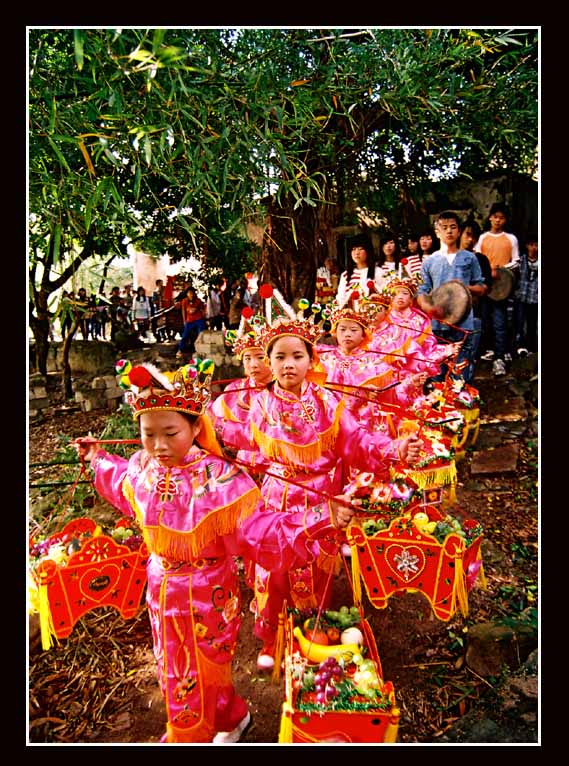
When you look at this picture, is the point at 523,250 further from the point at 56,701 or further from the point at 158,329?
the point at 56,701

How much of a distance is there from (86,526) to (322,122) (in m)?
2.63

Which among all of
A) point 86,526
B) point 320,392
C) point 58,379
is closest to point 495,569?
point 320,392

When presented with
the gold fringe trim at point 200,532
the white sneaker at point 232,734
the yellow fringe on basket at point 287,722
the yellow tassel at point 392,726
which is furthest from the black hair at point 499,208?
the white sneaker at point 232,734

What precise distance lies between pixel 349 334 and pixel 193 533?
249cm

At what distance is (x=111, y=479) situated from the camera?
2.22 meters

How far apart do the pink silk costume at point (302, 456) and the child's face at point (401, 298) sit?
1.79 m

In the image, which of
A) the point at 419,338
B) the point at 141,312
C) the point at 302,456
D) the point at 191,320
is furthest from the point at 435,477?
the point at 141,312

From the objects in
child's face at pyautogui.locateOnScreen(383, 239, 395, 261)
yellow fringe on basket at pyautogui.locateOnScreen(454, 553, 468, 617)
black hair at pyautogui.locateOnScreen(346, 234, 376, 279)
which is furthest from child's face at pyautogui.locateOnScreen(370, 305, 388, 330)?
yellow fringe on basket at pyautogui.locateOnScreen(454, 553, 468, 617)

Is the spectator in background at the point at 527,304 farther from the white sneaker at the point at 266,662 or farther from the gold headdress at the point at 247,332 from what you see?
the white sneaker at the point at 266,662

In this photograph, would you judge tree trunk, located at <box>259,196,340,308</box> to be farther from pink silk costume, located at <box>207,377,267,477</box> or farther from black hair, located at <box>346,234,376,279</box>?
pink silk costume, located at <box>207,377,267,477</box>

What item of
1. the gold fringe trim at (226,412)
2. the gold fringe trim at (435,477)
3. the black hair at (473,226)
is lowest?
the gold fringe trim at (435,477)

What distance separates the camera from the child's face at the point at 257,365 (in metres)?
3.39

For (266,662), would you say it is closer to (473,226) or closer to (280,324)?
(280,324)

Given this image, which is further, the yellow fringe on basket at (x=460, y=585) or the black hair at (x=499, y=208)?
the black hair at (x=499, y=208)
